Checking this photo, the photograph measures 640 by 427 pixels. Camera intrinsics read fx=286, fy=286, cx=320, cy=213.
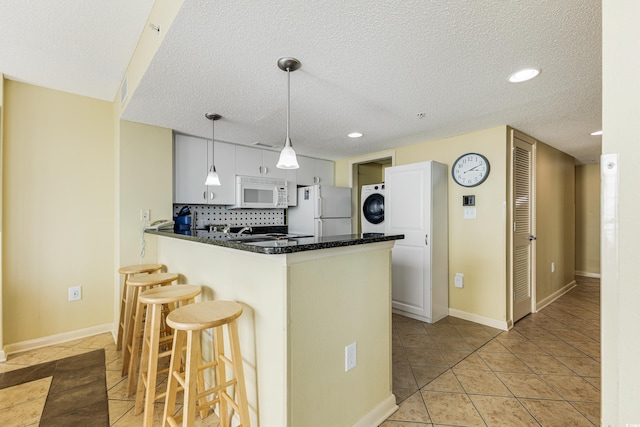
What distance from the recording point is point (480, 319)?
3131 millimetres

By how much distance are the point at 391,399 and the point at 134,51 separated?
9.57 feet

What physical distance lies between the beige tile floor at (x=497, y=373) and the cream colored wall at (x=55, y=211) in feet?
9.78

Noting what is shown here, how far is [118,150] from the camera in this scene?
273 cm

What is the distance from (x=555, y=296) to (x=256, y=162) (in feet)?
15.0

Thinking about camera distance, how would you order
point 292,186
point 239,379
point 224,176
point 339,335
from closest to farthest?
point 239,379 < point 339,335 < point 224,176 < point 292,186

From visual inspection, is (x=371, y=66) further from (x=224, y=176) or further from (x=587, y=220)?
(x=587, y=220)

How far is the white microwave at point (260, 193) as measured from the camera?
3.59 metres

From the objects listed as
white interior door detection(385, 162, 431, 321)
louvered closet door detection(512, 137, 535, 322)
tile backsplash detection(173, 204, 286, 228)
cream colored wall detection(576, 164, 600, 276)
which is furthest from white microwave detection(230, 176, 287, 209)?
cream colored wall detection(576, 164, 600, 276)

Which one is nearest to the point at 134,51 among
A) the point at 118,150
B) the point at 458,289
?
the point at 118,150

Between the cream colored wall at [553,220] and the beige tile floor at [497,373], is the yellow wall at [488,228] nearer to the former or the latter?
the cream colored wall at [553,220]

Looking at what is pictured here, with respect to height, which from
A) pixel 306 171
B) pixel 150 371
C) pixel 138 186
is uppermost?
pixel 306 171

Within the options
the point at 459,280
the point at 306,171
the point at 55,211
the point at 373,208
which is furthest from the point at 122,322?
the point at 459,280

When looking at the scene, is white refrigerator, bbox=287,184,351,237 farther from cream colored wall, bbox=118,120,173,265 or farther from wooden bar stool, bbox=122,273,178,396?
wooden bar stool, bbox=122,273,178,396
